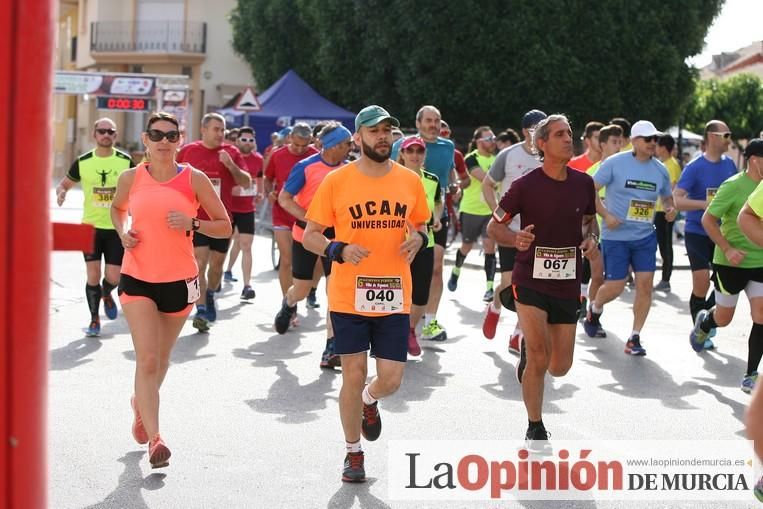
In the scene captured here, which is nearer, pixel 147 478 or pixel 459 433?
pixel 147 478

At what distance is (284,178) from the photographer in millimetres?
11922

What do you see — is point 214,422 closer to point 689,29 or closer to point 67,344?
point 67,344

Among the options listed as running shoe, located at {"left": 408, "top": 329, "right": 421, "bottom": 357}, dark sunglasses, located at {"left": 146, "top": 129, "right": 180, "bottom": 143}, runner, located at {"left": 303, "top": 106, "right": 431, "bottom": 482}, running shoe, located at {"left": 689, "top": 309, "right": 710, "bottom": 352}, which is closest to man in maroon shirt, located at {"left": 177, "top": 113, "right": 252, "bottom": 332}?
running shoe, located at {"left": 408, "top": 329, "right": 421, "bottom": 357}

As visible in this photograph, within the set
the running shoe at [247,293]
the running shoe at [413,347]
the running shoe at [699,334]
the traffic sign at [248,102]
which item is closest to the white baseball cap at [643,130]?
the running shoe at [699,334]

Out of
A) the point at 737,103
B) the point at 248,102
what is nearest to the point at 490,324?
the point at 248,102

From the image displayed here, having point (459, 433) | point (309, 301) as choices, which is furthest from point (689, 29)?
point (459, 433)

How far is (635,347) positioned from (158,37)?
45.5 m

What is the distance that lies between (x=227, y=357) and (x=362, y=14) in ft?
84.9

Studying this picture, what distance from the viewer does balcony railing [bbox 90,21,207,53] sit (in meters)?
51.9

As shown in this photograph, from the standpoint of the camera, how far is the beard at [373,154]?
5.54m

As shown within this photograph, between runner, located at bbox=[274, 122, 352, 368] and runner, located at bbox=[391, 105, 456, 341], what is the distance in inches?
26.0

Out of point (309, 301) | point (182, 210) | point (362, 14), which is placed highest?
point (362, 14)

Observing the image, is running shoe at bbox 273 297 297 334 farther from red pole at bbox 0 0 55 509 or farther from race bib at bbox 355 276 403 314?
red pole at bbox 0 0 55 509

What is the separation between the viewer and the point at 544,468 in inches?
233
